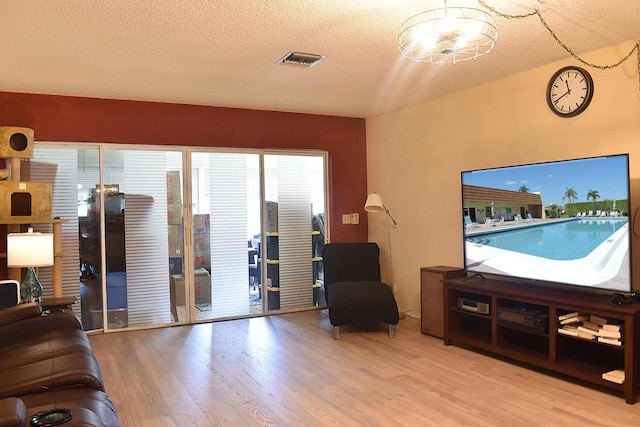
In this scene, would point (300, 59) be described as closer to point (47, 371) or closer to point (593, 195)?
point (593, 195)

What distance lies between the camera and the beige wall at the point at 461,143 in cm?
361

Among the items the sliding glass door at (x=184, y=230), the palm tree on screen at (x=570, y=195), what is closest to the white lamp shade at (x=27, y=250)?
the sliding glass door at (x=184, y=230)

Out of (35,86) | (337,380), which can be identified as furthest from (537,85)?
(35,86)

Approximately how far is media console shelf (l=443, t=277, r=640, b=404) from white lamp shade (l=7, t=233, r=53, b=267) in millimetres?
3372

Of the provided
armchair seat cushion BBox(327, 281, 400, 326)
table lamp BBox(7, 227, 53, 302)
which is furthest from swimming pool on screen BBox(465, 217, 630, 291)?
table lamp BBox(7, 227, 53, 302)

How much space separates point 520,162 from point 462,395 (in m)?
2.15

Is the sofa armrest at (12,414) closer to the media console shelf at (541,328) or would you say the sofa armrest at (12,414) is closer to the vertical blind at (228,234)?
the media console shelf at (541,328)

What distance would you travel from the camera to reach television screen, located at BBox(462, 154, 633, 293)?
3.29 m

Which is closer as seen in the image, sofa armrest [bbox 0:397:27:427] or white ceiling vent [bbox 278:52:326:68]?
sofa armrest [bbox 0:397:27:427]

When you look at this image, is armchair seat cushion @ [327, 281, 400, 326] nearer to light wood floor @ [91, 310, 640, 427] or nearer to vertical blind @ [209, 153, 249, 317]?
light wood floor @ [91, 310, 640, 427]

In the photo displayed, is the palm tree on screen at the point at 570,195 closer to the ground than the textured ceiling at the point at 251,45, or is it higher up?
closer to the ground

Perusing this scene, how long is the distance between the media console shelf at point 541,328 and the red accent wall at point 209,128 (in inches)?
86.6

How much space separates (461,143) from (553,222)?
152cm

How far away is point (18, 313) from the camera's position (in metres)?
3.07
